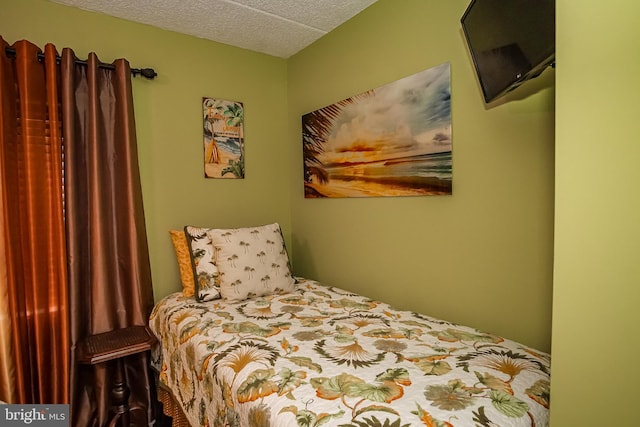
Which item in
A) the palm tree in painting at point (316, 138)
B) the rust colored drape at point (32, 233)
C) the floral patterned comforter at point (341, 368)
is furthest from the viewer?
the palm tree in painting at point (316, 138)

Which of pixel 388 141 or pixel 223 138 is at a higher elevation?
pixel 223 138

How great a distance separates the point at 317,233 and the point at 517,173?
1.45 metres

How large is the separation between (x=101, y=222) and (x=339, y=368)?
5.18ft

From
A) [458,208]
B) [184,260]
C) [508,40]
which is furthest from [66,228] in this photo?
[508,40]

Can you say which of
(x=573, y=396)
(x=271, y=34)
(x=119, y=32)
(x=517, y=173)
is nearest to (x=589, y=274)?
(x=573, y=396)

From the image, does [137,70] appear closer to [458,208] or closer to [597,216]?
[458,208]

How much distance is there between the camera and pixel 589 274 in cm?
63

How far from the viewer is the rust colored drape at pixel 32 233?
5.53 ft

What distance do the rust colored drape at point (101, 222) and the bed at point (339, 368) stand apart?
0.27 metres

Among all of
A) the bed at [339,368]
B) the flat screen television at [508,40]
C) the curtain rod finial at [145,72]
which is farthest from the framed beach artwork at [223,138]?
the flat screen television at [508,40]

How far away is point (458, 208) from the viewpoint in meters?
1.66

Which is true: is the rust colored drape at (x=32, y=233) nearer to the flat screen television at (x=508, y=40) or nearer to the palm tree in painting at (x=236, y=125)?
the palm tree in painting at (x=236, y=125)

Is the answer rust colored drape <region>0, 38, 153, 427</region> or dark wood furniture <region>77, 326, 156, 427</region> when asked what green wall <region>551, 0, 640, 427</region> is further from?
rust colored drape <region>0, 38, 153, 427</region>

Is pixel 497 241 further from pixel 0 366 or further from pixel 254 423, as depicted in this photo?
pixel 0 366
